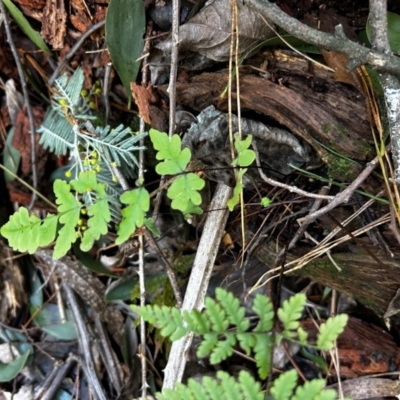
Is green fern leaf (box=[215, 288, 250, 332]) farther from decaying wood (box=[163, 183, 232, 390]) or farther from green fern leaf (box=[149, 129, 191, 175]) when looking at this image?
decaying wood (box=[163, 183, 232, 390])

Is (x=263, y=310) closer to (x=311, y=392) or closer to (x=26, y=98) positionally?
(x=311, y=392)

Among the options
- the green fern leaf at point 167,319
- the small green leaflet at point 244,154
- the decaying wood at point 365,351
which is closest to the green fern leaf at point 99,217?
the green fern leaf at point 167,319

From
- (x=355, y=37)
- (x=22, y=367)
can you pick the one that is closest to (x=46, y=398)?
(x=22, y=367)

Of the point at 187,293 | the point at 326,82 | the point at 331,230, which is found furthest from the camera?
the point at 187,293

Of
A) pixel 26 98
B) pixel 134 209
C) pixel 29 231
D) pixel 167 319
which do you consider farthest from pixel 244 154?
pixel 26 98

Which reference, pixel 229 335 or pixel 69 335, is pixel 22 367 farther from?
pixel 229 335
